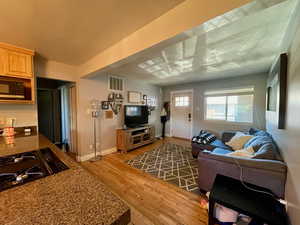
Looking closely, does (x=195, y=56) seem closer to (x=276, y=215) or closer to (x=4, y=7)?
(x=276, y=215)

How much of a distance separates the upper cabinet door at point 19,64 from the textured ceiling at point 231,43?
1329 millimetres

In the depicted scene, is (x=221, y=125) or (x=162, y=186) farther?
(x=221, y=125)

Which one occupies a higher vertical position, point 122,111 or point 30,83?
point 30,83

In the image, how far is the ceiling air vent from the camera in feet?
12.4

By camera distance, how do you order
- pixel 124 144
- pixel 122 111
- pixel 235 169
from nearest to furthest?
pixel 235 169
pixel 124 144
pixel 122 111

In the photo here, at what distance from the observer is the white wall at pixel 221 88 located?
3684mm

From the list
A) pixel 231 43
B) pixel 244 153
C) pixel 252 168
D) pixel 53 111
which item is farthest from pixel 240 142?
pixel 53 111

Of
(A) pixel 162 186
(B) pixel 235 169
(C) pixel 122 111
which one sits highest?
(C) pixel 122 111

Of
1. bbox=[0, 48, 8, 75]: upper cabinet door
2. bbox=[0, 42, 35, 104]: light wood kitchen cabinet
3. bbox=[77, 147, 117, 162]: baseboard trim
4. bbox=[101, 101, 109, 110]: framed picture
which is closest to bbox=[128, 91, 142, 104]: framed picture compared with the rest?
bbox=[101, 101, 109, 110]: framed picture

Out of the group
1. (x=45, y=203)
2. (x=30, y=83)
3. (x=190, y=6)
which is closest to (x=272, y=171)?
(x=190, y=6)

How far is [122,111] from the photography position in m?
4.13

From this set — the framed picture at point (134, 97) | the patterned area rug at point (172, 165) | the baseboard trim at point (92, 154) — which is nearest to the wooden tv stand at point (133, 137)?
the baseboard trim at point (92, 154)

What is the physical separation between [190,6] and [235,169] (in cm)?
198

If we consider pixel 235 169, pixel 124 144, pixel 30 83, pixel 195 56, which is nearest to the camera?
pixel 235 169
